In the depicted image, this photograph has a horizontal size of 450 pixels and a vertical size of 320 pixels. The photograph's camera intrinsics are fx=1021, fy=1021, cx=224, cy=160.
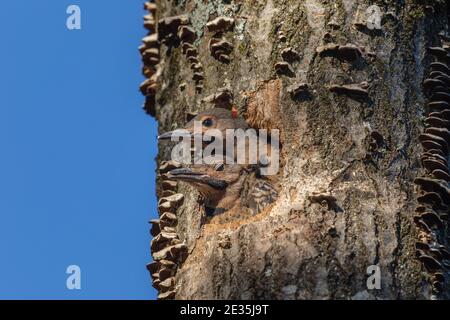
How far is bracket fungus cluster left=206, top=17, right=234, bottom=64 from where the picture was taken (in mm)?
5684

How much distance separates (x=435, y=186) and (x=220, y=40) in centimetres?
152

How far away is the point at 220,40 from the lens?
573 centimetres

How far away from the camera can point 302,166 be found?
16.6 feet

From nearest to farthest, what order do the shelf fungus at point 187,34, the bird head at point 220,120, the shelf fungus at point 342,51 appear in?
the shelf fungus at point 342,51 < the bird head at point 220,120 < the shelf fungus at point 187,34

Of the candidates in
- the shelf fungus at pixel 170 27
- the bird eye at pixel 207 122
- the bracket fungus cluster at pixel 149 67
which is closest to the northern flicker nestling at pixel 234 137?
the bird eye at pixel 207 122

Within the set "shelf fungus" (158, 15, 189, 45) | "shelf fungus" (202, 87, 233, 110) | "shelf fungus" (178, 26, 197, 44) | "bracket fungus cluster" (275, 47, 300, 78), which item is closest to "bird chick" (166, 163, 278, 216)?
"shelf fungus" (202, 87, 233, 110)

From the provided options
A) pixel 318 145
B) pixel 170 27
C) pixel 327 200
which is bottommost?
pixel 327 200

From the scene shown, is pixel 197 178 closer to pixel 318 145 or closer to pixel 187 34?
pixel 318 145

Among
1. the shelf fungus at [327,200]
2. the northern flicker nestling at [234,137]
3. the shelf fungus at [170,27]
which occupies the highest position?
the shelf fungus at [170,27]

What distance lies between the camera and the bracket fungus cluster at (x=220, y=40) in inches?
224

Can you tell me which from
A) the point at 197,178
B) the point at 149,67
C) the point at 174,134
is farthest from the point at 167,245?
the point at 149,67

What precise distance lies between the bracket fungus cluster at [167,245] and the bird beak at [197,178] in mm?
175

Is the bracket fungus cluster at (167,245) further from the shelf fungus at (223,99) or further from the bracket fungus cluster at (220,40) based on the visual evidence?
the bracket fungus cluster at (220,40)
